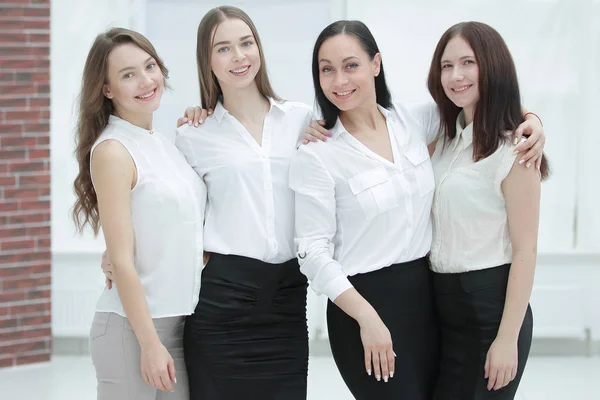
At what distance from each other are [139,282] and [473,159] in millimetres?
1020

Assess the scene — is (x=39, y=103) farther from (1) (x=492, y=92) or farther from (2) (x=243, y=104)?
(1) (x=492, y=92)

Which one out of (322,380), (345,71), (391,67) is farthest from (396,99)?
(345,71)

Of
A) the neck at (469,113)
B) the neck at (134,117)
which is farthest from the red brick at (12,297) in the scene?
the neck at (469,113)

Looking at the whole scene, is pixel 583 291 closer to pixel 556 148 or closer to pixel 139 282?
pixel 556 148

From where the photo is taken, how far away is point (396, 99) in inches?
180

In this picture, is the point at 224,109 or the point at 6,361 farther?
the point at 6,361

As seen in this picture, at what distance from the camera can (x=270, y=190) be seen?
2.14m

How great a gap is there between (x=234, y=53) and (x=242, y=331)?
876 mm

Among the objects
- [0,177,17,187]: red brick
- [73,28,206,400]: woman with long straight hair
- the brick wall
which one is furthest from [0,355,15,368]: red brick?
[73,28,206,400]: woman with long straight hair

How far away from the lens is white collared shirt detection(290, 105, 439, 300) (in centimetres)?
Answer: 197

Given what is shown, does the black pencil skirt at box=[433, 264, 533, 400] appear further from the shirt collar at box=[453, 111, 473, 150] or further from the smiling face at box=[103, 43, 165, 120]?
the smiling face at box=[103, 43, 165, 120]

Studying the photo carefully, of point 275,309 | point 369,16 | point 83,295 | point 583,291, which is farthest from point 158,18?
point 583,291

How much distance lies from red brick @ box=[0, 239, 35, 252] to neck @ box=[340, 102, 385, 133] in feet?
9.42

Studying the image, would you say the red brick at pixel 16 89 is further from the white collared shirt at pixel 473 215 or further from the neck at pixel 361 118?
the white collared shirt at pixel 473 215
